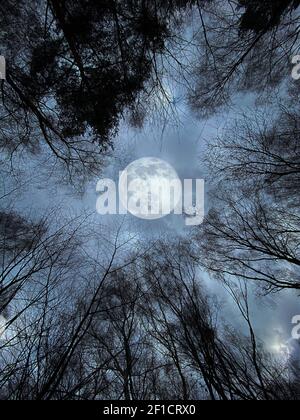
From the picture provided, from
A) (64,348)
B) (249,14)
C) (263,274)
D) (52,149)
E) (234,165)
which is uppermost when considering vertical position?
(249,14)

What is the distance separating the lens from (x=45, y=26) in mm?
3455

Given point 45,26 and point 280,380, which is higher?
point 45,26

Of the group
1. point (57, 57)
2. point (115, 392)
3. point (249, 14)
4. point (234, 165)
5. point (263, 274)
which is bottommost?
point (115, 392)

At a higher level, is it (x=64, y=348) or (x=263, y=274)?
(x=263, y=274)

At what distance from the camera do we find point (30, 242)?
4020mm
